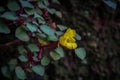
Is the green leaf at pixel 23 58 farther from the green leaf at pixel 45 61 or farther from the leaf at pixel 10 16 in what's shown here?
the leaf at pixel 10 16

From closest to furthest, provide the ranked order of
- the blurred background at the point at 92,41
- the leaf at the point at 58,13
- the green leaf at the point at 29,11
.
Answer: the green leaf at the point at 29,11 < the leaf at the point at 58,13 < the blurred background at the point at 92,41

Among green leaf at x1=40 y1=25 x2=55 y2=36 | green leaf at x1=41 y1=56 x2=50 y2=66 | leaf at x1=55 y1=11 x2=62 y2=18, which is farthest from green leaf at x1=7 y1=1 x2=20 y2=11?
leaf at x1=55 y1=11 x2=62 y2=18

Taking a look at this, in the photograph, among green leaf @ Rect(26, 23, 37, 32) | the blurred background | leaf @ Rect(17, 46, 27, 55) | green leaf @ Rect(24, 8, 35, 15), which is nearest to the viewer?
green leaf @ Rect(26, 23, 37, 32)

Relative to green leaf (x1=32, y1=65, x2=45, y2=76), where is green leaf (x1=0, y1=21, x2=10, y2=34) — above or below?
above

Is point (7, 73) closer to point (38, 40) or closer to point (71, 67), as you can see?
point (38, 40)

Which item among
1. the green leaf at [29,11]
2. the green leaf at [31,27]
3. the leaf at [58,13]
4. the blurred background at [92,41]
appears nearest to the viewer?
the green leaf at [31,27]

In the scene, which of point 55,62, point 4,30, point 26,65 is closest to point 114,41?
point 55,62

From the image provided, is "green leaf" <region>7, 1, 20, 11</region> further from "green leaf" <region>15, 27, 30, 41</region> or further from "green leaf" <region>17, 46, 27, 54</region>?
"green leaf" <region>17, 46, 27, 54</region>

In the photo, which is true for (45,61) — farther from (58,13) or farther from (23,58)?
(58,13)

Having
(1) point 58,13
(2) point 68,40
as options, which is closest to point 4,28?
(2) point 68,40

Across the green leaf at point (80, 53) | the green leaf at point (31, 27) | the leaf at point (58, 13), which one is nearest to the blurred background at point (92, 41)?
the leaf at point (58, 13)

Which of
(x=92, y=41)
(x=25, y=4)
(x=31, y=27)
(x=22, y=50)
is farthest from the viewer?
(x=92, y=41)
